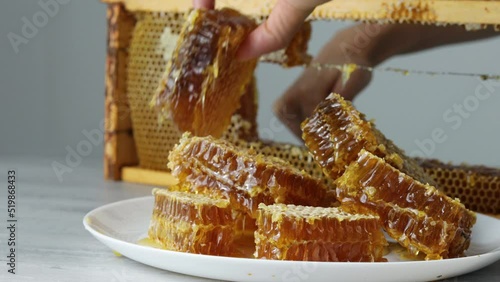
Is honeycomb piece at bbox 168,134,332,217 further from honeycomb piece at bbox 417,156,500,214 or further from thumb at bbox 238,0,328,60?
honeycomb piece at bbox 417,156,500,214

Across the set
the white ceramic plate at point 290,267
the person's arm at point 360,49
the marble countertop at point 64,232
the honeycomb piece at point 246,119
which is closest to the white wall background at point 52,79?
the marble countertop at point 64,232

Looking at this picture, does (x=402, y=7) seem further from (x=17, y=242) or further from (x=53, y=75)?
(x=53, y=75)

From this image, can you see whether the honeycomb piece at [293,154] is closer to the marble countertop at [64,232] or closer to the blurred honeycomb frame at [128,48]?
the blurred honeycomb frame at [128,48]

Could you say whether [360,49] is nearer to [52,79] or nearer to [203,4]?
[203,4]

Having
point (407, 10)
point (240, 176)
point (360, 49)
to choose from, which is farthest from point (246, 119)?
point (240, 176)

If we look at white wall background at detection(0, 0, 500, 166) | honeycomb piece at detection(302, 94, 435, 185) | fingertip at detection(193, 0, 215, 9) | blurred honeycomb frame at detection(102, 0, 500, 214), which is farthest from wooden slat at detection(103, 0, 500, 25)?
white wall background at detection(0, 0, 500, 166)

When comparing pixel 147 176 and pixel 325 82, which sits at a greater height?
pixel 325 82
